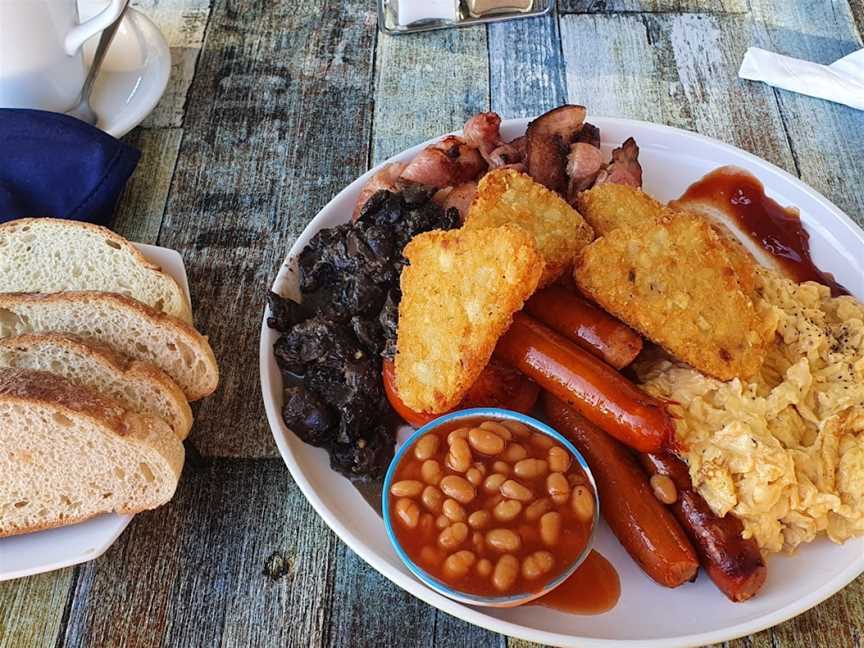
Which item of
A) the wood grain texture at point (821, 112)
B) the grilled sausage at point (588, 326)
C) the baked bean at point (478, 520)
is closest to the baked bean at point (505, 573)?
the baked bean at point (478, 520)

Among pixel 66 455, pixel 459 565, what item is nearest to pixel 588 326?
pixel 459 565

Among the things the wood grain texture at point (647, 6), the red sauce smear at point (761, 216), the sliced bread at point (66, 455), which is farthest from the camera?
the wood grain texture at point (647, 6)

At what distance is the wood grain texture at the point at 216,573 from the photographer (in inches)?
93.3

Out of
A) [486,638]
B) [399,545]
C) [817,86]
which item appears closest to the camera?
[399,545]

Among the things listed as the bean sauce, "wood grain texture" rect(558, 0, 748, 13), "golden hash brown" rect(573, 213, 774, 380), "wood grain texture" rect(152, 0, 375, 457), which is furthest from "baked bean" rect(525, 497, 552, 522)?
"wood grain texture" rect(558, 0, 748, 13)

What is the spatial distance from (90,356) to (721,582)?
6.22 ft

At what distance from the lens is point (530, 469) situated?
222 cm

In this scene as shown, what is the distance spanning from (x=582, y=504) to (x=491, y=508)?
242 millimetres

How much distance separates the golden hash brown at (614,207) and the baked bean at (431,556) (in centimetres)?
125

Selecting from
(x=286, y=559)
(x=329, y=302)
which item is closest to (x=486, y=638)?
(x=286, y=559)

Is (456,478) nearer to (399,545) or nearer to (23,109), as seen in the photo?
(399,545)

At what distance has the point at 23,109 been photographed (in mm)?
3281

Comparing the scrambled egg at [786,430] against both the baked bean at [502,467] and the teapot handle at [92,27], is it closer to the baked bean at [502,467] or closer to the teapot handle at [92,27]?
the baked bean at [502,467]

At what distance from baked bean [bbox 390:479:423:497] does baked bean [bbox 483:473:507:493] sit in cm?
18
